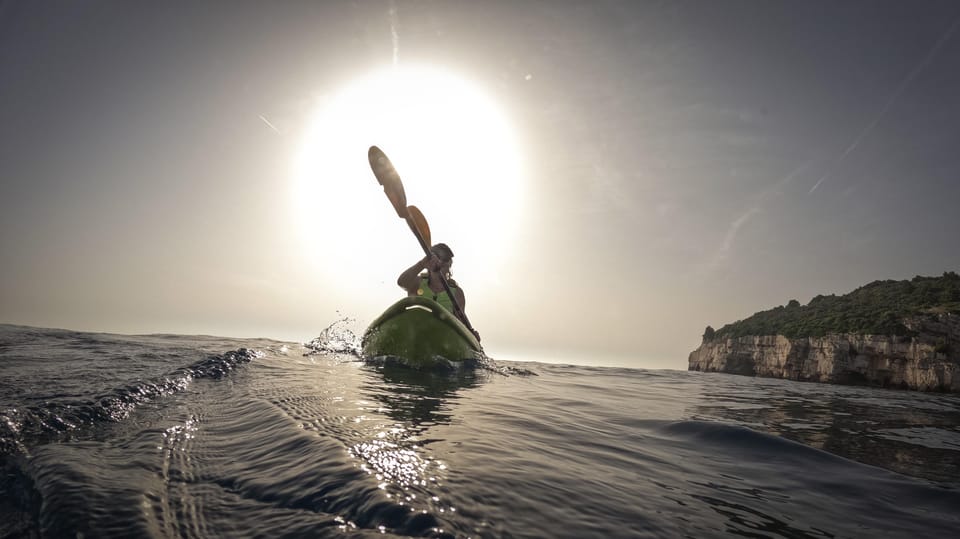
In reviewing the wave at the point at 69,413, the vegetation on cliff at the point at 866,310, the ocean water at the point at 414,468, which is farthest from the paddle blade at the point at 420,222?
the vegetation on cliff at the point at 866,310

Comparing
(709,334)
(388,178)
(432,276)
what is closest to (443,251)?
(432,276)

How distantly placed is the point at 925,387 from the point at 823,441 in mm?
61873

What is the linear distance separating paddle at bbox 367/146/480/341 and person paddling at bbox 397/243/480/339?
0.16 metres

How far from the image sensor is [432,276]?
9.80 meters

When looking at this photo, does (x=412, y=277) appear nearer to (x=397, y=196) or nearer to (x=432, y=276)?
(x=432, y=276)

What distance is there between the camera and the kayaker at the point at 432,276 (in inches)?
371

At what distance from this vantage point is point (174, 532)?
4.99 feet

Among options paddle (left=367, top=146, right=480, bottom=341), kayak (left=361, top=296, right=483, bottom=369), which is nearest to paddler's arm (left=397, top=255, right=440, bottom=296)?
paddle (left=367, top=146, right=480, bottom=341)

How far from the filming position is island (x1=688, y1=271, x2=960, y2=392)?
4362 cm

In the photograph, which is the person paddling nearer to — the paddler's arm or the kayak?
the paddler's arm

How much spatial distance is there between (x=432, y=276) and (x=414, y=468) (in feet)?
25.6

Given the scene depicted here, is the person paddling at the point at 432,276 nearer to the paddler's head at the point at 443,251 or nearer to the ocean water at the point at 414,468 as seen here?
the paddler's head at the point at 443,251

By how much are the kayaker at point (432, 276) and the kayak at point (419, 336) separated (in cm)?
199

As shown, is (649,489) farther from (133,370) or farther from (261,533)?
(133,370)
